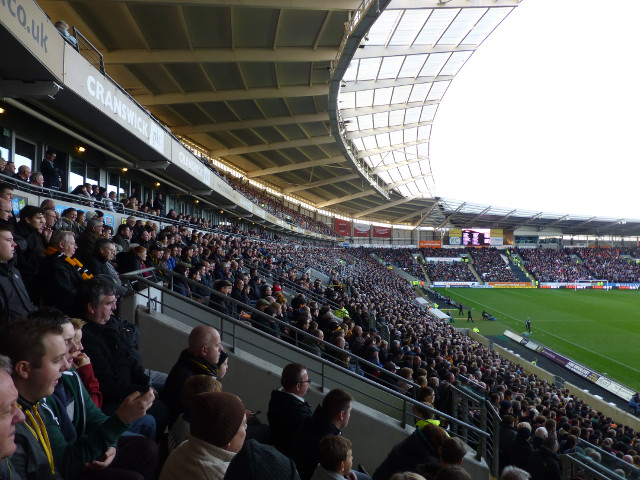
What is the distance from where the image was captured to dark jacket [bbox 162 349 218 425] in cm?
326

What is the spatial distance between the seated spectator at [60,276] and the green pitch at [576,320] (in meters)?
22.1

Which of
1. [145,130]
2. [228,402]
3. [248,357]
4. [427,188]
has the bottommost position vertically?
[248,357]

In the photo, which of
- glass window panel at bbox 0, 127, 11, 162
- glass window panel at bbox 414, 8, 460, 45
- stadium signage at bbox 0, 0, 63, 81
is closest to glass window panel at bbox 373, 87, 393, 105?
glass window panel at bbox 414, 8, 460, 45

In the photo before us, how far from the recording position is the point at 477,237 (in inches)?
2325

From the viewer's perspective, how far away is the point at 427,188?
5044 centimetres

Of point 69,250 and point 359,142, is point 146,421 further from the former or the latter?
point 359,142

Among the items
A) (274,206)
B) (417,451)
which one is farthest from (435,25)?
(274,206)

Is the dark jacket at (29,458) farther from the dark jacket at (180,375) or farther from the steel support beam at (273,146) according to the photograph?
the steel support beam at (273,146)

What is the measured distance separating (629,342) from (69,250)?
31.2 metres

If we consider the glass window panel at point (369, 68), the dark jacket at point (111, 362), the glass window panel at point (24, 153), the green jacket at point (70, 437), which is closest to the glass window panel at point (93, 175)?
the glass window panel at point (24, 153)

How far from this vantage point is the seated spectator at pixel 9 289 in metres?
3.16

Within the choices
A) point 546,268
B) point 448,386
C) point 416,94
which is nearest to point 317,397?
point 448,386

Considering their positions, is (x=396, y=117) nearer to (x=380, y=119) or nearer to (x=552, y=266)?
(x=380, y=119)

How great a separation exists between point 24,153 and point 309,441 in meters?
10.9
